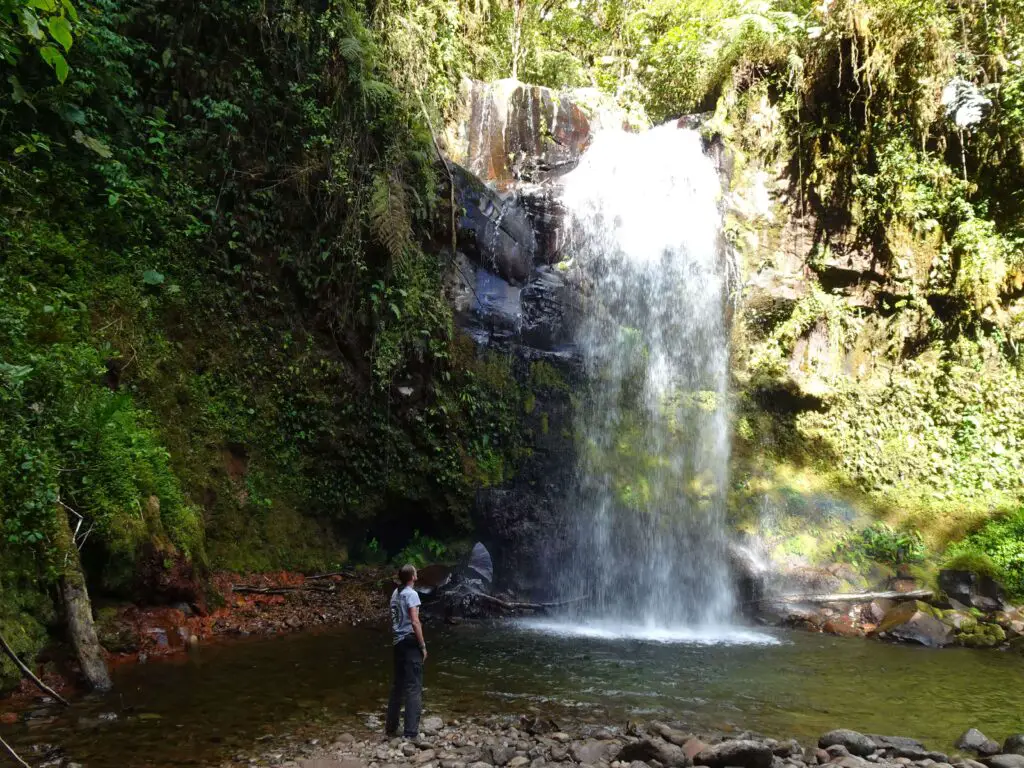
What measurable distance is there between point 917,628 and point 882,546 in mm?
2206

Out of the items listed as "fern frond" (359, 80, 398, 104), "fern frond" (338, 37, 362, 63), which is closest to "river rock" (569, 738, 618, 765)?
"fern frond" (359, 80, 398, 104)

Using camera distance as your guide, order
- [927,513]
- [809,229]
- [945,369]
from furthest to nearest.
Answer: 1. [809,229]
2. [945,369]
3. [927,513]

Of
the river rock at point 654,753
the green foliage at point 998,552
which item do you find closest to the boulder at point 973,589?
the green foliage at point 998,552

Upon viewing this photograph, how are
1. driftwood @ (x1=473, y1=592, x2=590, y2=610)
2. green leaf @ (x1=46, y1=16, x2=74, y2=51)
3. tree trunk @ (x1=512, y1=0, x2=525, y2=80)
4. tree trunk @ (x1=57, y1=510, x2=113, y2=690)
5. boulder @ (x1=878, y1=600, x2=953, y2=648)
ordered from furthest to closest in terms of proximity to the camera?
tree trunk @ (x1=512, y1=0, x2=525, y2=80), driftwood @ (x1=473, y1=592, x2=590, y2=610), boulder @ (x1=878, y1=600, x2=953, y2=648), tree trunk @ (x1=57, y1=510, x2=113, y2=690), green leaf @ (x1=46, y1=16, x2=74, y2=51)

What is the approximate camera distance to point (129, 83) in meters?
8.81

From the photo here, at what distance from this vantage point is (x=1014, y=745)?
15.4 ft

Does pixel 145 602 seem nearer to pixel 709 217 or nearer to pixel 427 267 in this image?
pixel 427 267

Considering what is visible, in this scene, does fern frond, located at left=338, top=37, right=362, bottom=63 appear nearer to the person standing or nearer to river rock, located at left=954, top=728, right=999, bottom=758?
the person standing

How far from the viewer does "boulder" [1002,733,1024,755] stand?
15.2 ft

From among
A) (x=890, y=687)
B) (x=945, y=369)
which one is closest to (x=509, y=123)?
(x=945, y=369)

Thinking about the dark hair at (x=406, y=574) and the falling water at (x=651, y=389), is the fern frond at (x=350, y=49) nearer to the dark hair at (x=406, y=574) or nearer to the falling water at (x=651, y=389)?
the falling water at (x=651, y=389)

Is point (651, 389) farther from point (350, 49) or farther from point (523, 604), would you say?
point (350, 49)

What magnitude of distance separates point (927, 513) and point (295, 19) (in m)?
13.7

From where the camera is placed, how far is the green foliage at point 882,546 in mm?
10727
